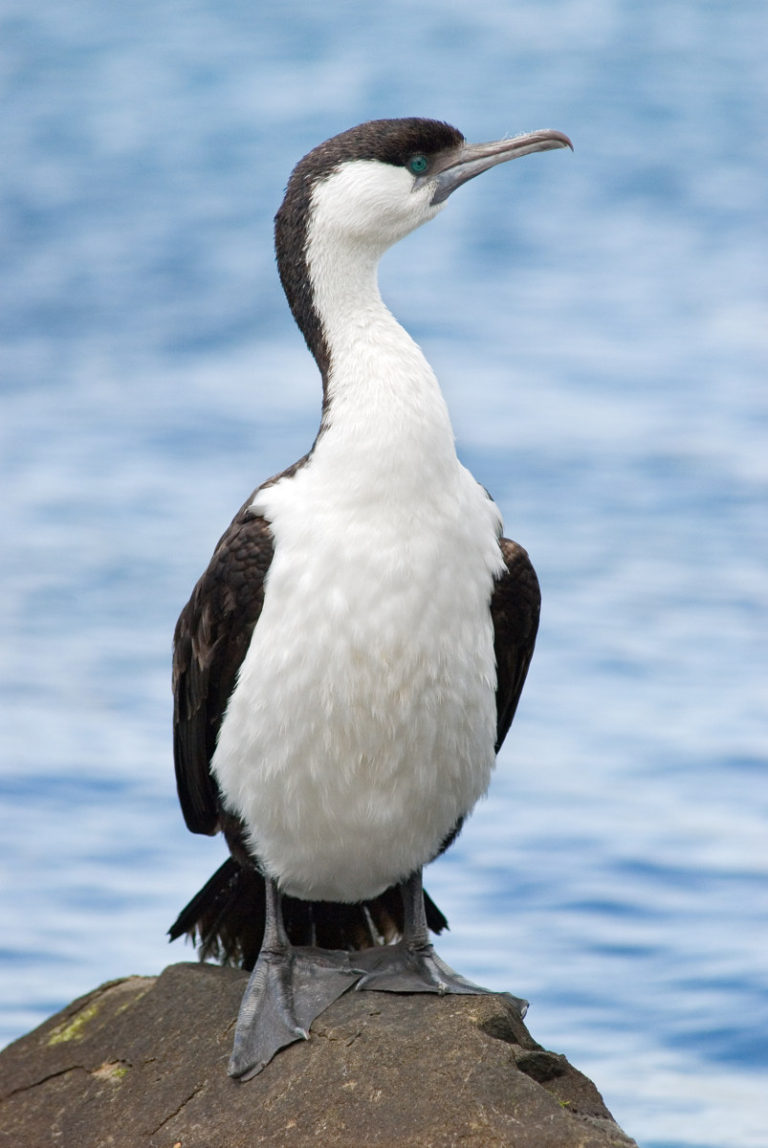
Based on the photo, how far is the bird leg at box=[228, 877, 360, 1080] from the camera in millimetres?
5230

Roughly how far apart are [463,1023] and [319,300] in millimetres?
2524

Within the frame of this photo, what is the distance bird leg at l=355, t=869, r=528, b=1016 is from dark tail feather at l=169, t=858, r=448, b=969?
0.72ft

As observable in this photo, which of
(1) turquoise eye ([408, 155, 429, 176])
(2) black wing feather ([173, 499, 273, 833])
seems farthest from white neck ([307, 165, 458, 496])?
(2) black wing feather ([173, 499, 273, 833])

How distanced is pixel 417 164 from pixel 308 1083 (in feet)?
10.5

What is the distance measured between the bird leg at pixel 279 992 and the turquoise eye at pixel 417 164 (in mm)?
2612

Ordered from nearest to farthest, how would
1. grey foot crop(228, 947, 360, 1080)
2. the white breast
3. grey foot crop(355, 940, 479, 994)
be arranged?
the white breast
grey foot crop(228, 947, 360, 1080)
grey foot crop(355, 940, 479, 994)

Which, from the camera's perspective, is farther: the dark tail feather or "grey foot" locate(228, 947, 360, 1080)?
the dark tail feather

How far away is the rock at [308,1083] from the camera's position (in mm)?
4781

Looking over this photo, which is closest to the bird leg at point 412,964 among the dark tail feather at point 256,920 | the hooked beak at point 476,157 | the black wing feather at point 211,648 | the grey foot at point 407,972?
the grey foot at point 407,972

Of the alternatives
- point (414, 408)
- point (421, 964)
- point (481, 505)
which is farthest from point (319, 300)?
point (421, 964)

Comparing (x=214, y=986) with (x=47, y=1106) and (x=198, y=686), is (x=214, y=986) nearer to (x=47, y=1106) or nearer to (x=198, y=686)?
(x=47, y=1106)

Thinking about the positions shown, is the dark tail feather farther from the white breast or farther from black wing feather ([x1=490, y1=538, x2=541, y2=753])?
black wing feather ([x1=490, y1=538, x2=541, y2=753])

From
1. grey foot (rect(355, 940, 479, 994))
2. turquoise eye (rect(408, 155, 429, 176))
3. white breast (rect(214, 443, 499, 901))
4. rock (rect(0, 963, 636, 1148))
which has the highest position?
turquoise eye (rect(408, 155, 429, 176))

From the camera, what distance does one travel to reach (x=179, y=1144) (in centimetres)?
503
